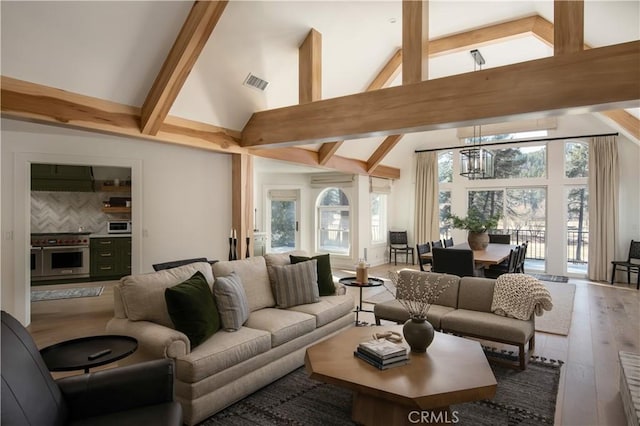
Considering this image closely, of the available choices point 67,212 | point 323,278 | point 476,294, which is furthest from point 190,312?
point 67,212

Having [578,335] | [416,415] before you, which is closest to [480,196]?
[578,335]

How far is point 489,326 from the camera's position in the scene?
10.6 feet

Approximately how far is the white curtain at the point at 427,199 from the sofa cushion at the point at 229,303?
718 cm

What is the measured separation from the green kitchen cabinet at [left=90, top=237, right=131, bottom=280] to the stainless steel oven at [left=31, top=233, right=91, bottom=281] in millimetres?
120

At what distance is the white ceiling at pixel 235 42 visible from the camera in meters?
3.22

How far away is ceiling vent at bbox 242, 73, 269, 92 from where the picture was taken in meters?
4.79

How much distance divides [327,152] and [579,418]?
5371 millimetres

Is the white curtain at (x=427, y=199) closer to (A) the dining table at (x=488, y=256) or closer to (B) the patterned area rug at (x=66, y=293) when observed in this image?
(A) the dining table at (x=488, y=256)

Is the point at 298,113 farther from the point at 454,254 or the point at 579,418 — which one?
the point at 579,418

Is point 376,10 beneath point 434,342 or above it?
above

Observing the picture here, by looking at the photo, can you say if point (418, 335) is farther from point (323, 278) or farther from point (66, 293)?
point (66, 293)

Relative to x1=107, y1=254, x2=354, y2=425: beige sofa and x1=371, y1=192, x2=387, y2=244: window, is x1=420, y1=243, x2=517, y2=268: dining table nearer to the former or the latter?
x1=107, y1=254, x2=354, y2=425: beige sofa

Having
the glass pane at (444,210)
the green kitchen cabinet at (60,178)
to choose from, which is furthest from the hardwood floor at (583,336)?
the glass pane at (444,210)

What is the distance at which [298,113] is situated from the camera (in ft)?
15.6
